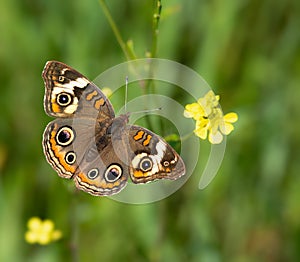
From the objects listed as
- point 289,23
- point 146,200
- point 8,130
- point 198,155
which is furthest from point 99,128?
point 289,23

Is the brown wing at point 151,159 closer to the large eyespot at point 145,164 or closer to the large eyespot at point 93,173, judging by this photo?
the large eyespot at point 145,164

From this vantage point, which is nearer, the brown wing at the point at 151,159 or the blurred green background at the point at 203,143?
the brown wing at the point at 151,159

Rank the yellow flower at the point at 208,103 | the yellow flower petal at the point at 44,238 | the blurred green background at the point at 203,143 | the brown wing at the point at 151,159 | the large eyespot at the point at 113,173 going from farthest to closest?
the blurred green background at the point at 203,143 < the yellow flower petal at the point at 44,238 < the yellow flower at the point at 208,103 < the large eyespot at the point at 113,173 < the brown wing at the point at 151,159

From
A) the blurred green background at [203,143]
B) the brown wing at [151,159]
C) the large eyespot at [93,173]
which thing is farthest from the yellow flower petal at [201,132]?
the blurred green background at [203,143]

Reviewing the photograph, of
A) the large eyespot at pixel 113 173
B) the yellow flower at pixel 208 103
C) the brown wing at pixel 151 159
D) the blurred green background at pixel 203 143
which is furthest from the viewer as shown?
the blurred green background at pixel 203 143

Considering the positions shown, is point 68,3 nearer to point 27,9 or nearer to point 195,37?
point 27,9

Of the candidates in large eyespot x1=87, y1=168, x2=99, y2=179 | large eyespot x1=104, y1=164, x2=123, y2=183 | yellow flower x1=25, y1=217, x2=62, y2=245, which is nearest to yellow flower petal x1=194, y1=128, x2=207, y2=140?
large eyespot x1=104, y1=164, x2=123, y2=183

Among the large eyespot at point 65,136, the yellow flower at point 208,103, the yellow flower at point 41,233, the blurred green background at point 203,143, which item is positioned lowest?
the yellow flower at point 41,233
